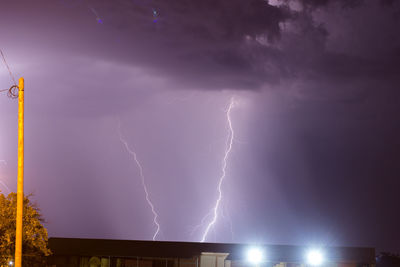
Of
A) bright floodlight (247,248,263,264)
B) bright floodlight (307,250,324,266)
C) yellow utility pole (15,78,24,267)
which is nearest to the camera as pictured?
yellow utility pole (15,78,24,267)

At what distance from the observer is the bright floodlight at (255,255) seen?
111 ft

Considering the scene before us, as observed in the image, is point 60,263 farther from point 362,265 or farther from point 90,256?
point 362,265

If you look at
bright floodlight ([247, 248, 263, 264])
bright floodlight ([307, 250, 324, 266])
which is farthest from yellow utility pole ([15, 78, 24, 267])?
bright floodlight ([307, 250, 324, 266])

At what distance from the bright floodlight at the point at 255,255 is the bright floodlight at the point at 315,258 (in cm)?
280

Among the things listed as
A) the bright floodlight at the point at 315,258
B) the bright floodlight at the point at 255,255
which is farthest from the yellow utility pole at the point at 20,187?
the bright floodlight at the point at 315,258

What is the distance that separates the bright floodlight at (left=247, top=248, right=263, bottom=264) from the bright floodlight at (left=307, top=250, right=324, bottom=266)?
2.80m

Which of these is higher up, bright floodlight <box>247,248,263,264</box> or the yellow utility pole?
the yellow utility pole

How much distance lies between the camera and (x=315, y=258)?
3303 cm

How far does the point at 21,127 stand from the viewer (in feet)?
47.3

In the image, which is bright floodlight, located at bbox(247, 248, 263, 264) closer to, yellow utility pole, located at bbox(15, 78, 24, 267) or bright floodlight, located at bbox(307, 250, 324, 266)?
bright floodlight, located at bbox(307, 250, 324, 266)

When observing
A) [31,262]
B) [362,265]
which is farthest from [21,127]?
[362,265]

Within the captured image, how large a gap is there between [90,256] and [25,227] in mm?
12214

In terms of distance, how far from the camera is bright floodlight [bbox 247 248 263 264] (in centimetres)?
3388

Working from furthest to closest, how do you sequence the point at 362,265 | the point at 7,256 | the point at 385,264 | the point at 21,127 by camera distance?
the point at 385,264 < the point at 362,265 < the point at 7,256 < the point at 21,127
